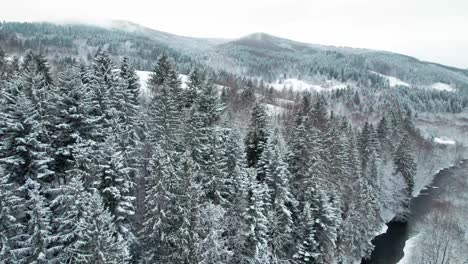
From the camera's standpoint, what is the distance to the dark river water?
173 feet

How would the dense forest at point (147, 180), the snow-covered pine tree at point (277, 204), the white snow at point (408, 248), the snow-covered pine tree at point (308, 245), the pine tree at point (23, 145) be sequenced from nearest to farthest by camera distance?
the dense forest at point (147, 180) < the pine tree at point (23, 145) < the snow-covered pine tree at point (277, 204) < the snow-covered pine tree at point (308, 245) < the white snow at point (408, 248)

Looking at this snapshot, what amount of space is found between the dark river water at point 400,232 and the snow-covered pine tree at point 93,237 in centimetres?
3984

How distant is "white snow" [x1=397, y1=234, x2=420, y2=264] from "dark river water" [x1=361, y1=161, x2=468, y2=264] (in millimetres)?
611

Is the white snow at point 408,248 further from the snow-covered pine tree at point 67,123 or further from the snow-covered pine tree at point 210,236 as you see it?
the snow-covered pine tree at point 67,123

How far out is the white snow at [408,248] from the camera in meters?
50.5

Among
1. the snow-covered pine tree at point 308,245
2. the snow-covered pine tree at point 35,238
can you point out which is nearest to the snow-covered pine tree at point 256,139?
the snow-covered pine tree at point 308,245

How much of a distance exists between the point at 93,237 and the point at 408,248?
162ft

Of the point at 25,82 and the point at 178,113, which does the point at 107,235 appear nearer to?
the point at 25,82

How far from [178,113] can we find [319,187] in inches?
709

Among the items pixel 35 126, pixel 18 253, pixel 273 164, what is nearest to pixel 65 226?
pixel 18 253

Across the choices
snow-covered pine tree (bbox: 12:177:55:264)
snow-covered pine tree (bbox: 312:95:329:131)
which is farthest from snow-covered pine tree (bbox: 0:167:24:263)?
Result: snow-covered pine tree (bbox: 312:95:329:131)

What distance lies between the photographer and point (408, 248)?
5450cm

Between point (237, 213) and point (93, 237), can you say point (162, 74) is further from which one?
point (93, 237)

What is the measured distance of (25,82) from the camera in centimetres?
2798
